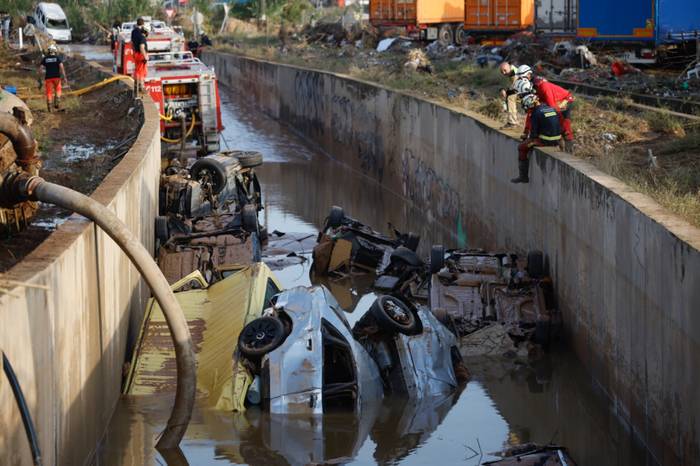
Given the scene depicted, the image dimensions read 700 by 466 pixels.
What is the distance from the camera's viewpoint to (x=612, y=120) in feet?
66.7

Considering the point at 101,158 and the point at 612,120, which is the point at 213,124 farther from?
the point at 612,120

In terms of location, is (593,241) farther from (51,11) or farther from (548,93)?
(51,11)

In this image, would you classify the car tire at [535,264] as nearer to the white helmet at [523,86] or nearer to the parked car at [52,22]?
the white helmet at [523,86]

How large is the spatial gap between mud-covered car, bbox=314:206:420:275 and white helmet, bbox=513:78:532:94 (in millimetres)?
2786

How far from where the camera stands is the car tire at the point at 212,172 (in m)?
20.4

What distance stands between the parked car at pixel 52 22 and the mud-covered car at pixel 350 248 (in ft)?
188

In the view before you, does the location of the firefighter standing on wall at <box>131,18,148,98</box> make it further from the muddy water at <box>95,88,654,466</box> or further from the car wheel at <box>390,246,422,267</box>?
the muddy water at <box>95,88,654,466</box>

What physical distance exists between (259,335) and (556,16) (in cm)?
3415

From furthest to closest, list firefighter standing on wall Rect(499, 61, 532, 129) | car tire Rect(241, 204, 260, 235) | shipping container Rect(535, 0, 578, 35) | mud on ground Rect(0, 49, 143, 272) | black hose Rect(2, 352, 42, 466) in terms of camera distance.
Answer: shipping container Rect(535, 0, 578, 35), car tire Rect(241, 204, 260, 235), firefighter standing on wall Rect(499, 61, 532, 129), mud on ground Rect(0, 49, 143, 272), black hose Rect(2, 352, 42, 466)

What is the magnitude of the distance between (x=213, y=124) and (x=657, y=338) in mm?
19719

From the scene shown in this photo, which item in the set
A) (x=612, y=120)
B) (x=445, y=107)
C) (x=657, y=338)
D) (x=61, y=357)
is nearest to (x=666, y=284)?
(x=657, y=338)

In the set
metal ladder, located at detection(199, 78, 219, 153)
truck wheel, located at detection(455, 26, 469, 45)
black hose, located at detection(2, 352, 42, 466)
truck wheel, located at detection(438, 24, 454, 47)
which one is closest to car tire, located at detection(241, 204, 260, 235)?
black hose, located at detection(2, 352, 42, 466)

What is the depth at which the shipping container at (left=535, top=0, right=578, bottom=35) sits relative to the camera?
140 ft

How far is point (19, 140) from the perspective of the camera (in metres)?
14.3
